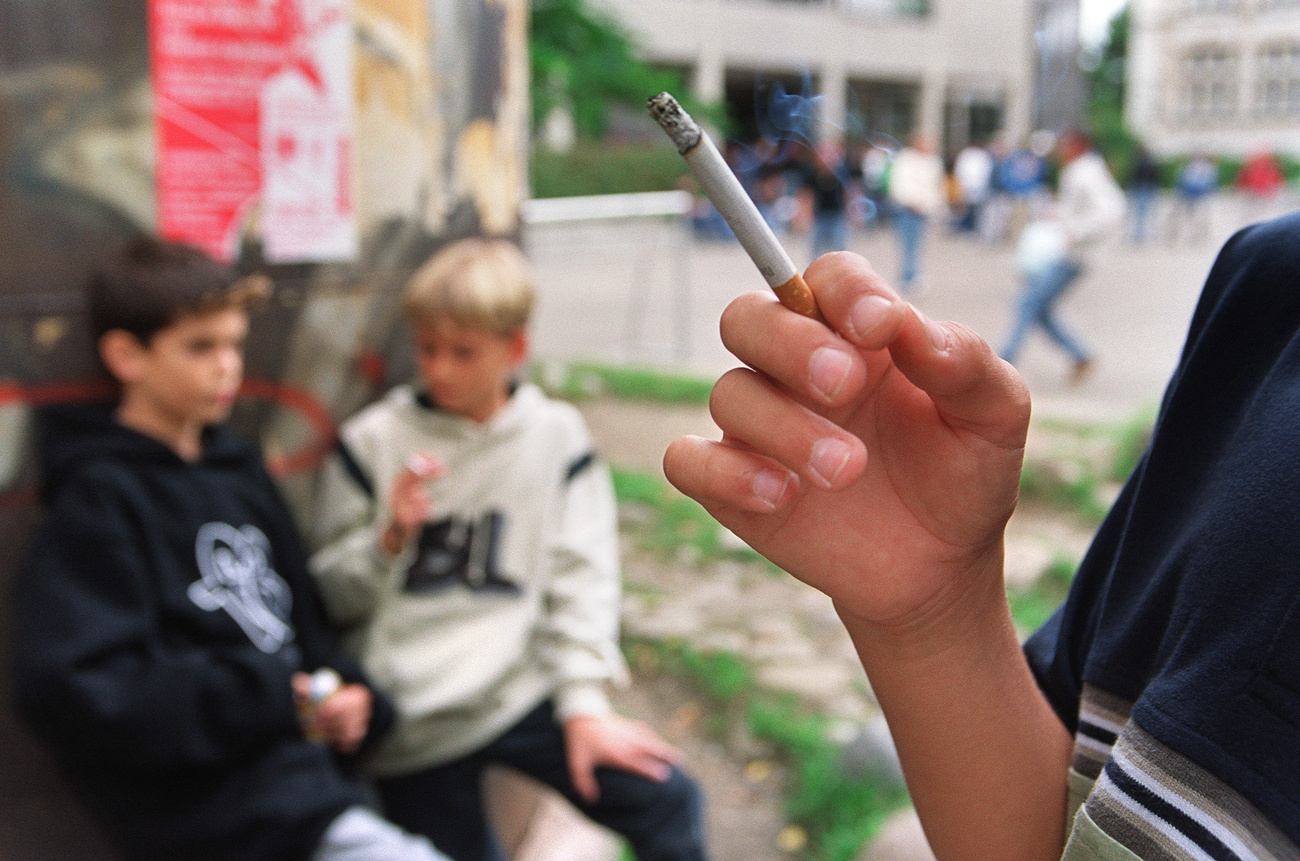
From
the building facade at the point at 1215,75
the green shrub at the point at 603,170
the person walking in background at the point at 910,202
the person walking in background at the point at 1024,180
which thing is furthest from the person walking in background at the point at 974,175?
the building facade at the point at 1215,75

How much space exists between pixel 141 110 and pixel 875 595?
6.06 feet

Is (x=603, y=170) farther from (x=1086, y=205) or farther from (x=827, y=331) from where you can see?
(x=827, y=331)

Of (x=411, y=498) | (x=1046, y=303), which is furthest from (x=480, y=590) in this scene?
(x=1046, y=303)

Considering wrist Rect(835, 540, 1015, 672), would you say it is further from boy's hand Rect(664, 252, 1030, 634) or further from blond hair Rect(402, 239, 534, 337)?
blond hair Rect(402, 239, 534, 337)

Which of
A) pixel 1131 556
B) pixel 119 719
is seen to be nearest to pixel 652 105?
pixel 1131 556

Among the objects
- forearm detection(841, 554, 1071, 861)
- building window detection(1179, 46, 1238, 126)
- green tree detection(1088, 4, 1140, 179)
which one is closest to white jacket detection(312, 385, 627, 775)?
forearm detection(841, 554, 1071, 861)

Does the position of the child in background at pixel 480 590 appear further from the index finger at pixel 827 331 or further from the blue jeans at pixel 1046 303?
the blue jeans at pixel 1046 303

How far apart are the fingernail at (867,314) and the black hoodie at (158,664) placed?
157cm

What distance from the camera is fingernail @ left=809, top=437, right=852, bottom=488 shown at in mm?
785

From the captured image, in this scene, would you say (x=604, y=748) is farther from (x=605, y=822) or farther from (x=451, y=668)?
(x=451, y=668)

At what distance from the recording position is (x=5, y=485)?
6.91 ft

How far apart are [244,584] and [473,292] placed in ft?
2.50

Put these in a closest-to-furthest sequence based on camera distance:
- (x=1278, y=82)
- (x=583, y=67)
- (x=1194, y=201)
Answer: (x=583, y=67) < (x=1194, y=201) < (x=1278, y=82)

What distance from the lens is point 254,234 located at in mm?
2385
